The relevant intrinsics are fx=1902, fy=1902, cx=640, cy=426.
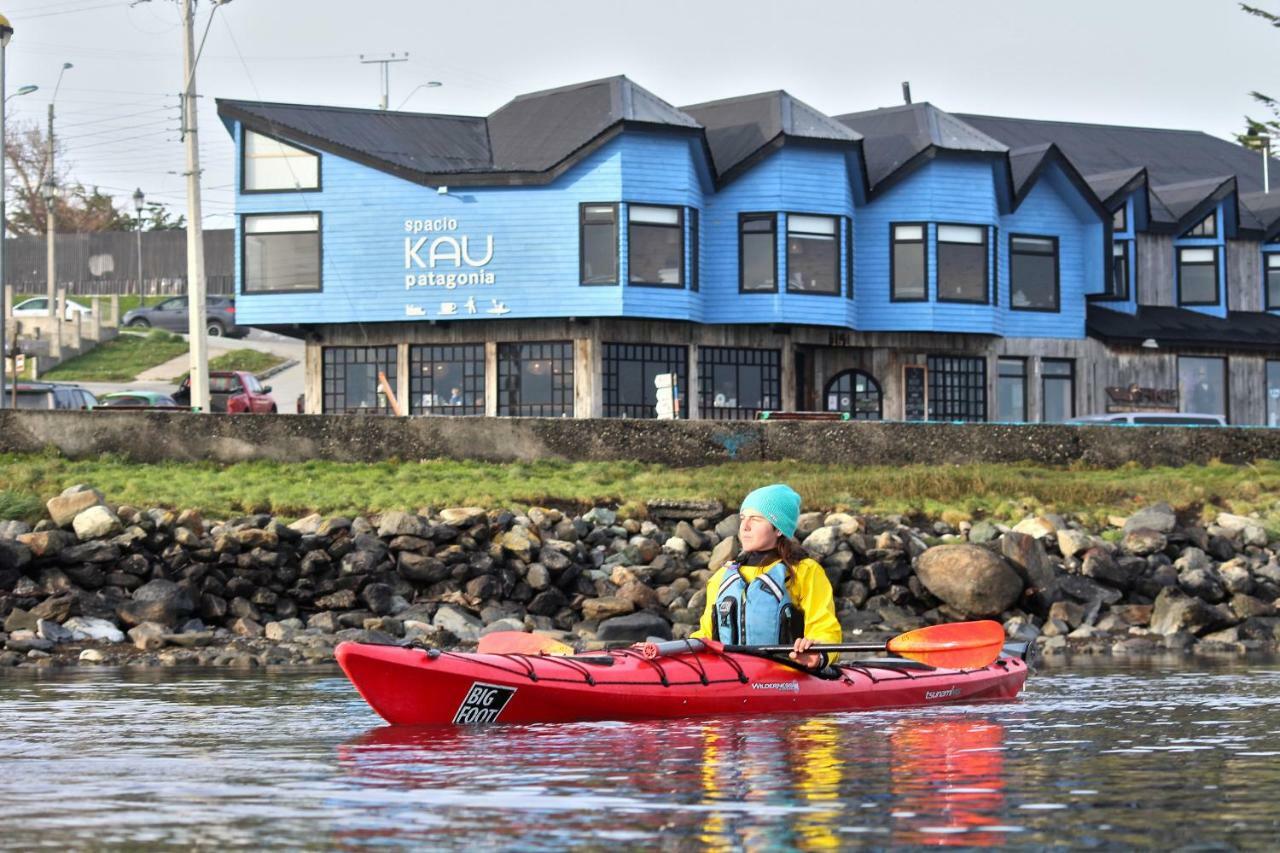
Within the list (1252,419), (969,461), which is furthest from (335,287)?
(1252,419)

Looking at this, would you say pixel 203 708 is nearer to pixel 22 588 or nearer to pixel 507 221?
pixel 22 588

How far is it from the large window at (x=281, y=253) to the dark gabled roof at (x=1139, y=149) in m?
18.2

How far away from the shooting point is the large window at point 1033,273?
42969 millimetres

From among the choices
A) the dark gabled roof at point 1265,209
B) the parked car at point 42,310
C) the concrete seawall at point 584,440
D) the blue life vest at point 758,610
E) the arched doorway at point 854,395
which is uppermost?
the dark gabled roof at point 1265,209

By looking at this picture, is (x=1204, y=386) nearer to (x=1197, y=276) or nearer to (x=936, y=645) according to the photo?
(x=1197, y=276)

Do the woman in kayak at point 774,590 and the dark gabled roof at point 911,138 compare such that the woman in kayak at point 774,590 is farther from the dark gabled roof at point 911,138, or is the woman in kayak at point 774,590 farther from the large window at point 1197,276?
the large window at point 1197,276

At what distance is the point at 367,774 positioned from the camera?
35.6 feet

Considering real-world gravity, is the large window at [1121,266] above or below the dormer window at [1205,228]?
below

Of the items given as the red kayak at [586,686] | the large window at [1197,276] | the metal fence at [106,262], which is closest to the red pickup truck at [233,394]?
the large window at [1197,276]

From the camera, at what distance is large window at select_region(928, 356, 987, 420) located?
138ft

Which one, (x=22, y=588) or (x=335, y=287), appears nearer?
(x=22, y=588)

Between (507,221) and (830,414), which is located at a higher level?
(507,221)

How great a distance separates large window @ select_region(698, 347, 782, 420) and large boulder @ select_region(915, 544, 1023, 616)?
16.0 meters

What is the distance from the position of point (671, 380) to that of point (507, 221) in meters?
5.74
